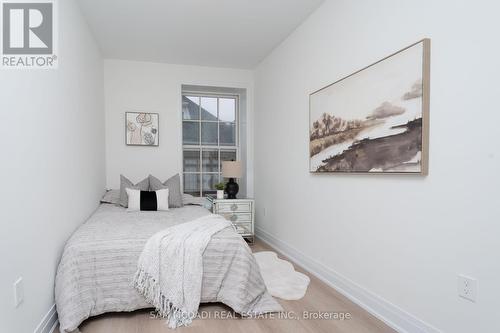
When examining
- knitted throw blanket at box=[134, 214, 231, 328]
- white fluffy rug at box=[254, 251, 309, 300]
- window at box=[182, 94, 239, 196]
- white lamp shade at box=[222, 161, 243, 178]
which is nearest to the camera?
knitted throw blanket at box=[134, 214, 231, 328]

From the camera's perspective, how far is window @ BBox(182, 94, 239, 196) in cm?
492

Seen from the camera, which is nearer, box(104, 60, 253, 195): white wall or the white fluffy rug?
the white fluffy rug

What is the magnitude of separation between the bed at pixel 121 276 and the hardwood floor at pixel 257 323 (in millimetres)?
77

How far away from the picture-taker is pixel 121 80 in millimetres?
4391

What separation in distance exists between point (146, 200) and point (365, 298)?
8.25ft

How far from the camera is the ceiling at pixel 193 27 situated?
2922 mm

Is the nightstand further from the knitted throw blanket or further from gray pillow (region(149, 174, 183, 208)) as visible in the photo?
the knitted throw blanket

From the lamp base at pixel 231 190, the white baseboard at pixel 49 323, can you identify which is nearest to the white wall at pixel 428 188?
the lamp base at pixel 231 190

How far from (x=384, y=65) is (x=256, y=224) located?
10.6 feet

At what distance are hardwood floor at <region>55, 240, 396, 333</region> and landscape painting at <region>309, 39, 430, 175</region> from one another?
105cm

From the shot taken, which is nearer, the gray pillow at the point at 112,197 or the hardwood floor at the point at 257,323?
the hardwood floor at the point at 257,323

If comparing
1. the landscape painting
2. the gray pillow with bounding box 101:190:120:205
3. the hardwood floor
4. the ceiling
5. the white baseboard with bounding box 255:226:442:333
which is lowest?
the hardwood floor

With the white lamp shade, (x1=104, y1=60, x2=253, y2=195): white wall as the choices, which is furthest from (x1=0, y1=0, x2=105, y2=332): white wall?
the white lamp shade

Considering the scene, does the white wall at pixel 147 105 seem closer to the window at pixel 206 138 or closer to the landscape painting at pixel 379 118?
the window at pixel 206 138
